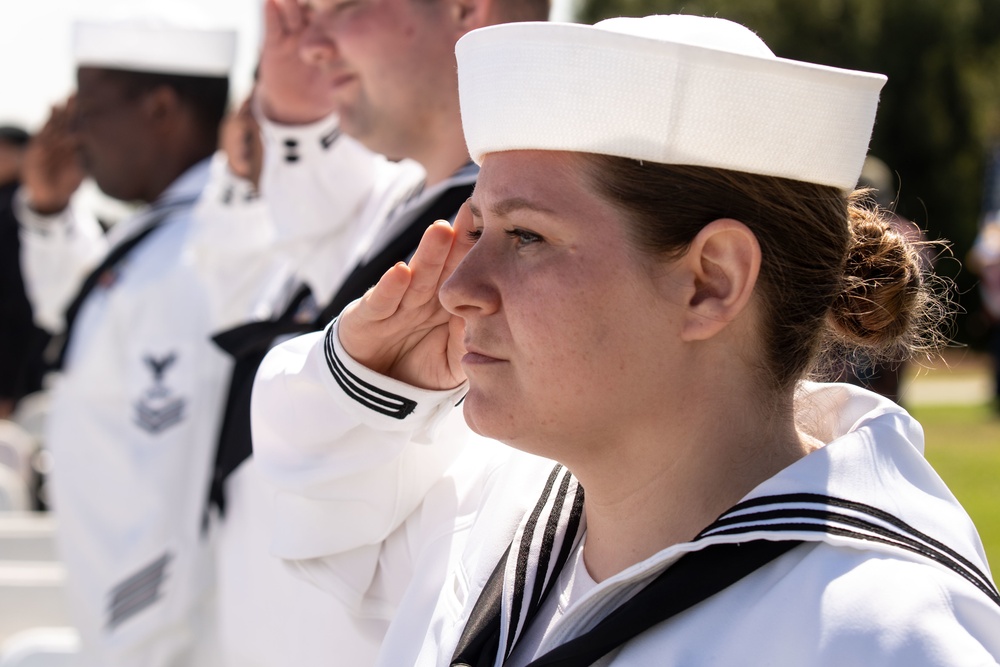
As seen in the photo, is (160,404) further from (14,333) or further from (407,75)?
(14,333)

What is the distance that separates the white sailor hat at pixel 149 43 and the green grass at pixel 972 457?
416 cm

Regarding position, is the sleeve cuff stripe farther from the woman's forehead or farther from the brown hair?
the brown hair

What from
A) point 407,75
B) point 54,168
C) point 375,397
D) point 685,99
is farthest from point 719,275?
point 54,168

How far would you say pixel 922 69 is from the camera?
21.0 meters

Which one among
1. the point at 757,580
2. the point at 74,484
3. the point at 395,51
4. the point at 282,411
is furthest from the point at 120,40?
the point at 757,580

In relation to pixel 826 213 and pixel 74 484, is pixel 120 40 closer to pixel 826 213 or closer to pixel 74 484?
pixel 74 484

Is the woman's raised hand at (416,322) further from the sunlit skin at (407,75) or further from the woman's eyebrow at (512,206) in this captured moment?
the sunlit skin at (407,75)

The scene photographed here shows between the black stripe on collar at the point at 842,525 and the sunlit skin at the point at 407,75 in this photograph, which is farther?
the sunlit skin at the point at 407,75

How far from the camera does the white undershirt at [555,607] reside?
5.77 feet

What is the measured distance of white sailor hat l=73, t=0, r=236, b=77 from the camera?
493 cm

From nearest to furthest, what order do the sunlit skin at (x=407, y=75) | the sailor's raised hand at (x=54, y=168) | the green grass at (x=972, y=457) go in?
1. the sunlit skin at (x=407, y=75)
2. the sailor's raised hand at (x=54, y=168)
3. the green grass at (x=972, y=457)

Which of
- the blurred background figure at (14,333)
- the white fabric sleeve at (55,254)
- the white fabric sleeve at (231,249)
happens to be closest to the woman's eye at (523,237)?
the white fabric sleeve at (231,249)

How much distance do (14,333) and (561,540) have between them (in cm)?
712

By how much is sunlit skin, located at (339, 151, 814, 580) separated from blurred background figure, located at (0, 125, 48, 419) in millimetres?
7051
